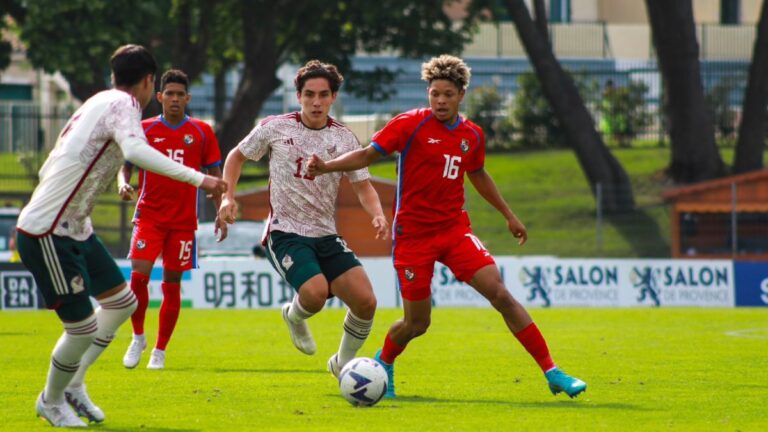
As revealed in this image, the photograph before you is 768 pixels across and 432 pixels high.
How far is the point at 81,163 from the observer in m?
7.79

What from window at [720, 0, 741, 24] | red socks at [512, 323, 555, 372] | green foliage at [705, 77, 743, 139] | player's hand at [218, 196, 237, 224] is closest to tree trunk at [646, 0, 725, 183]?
green foliage at [705, 77, 743, 139]

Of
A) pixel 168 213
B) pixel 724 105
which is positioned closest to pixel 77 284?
pixel 168 213

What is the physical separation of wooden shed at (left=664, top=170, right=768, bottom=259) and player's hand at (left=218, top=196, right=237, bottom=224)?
740 inches

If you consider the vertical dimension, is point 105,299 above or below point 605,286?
above

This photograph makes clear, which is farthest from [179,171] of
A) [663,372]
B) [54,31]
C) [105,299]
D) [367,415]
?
[54,31]

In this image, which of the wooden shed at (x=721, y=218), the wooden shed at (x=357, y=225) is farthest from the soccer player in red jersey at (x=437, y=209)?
the wooden shed at (x=357, y=225)

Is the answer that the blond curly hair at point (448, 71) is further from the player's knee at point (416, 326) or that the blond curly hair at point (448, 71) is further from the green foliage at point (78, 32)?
the green foliage at point (78, 32)

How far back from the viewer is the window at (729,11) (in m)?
52.1

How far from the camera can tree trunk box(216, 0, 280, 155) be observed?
3262 centimetres

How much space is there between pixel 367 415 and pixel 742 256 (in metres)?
20.7

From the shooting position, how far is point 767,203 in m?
27.9

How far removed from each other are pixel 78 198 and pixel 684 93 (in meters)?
26.8

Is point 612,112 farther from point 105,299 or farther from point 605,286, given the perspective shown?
point 105,299

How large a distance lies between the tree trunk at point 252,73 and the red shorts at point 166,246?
20.2 metres
